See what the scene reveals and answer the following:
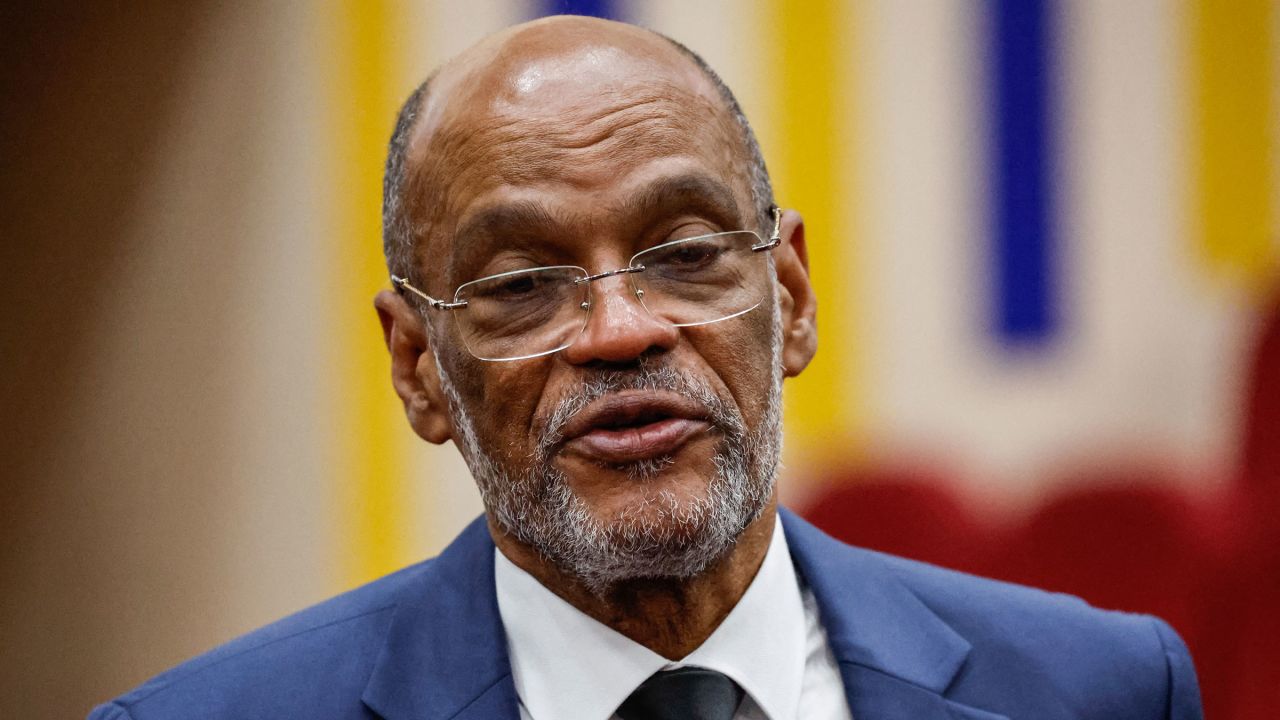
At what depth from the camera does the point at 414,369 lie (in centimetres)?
185

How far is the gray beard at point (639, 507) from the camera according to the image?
154 centimetres

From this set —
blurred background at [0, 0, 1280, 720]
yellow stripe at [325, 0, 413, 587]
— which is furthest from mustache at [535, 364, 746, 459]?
yellow stripe at [325, 0, 413, 587]

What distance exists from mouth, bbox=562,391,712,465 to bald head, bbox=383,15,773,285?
32cm

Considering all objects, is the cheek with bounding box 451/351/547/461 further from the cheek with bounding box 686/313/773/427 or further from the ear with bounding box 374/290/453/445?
the cheek with bounding box 686/313/773/427

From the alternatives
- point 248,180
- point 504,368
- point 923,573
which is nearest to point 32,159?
point 248,180

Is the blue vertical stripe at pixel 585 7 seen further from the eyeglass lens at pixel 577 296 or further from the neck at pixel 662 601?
the neck at pixel 662 601

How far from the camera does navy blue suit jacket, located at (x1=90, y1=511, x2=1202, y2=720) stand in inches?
64.2

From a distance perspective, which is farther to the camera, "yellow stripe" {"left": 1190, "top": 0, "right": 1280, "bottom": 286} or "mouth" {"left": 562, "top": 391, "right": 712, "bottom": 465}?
"yellow stripe" {"left": 1190, "top": 0, "right": 1280, "bottom": 286}

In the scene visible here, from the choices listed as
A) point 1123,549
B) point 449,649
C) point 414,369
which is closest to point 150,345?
point 414,369

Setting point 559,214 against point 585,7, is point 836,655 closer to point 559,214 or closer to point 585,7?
point 559,214

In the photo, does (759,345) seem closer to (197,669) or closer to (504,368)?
(504,368)

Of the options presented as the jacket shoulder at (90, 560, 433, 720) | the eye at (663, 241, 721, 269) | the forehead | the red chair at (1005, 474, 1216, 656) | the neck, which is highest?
the forehead

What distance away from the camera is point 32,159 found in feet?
9.26

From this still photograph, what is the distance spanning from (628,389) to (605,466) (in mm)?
103
